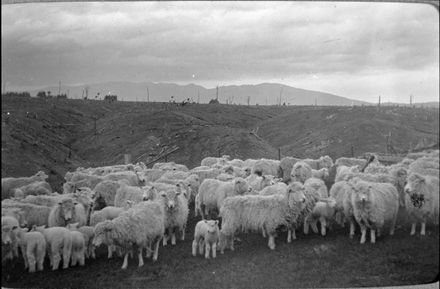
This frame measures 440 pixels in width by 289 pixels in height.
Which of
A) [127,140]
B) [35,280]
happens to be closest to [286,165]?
[127,140]

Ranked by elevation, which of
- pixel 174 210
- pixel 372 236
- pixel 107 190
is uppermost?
pixel 107 190

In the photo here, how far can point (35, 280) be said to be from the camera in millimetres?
5230

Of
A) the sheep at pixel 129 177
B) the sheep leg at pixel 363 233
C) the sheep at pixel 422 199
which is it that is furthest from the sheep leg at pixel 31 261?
the sheep at pixel 422 199

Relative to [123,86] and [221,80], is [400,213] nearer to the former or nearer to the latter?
[221,80]

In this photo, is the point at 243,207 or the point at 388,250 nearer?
the point at 388,250

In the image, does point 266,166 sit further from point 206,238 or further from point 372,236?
point 372,236

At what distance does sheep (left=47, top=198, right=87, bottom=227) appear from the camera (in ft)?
18.4

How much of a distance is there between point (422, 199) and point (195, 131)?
281 cm

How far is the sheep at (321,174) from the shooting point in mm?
5547

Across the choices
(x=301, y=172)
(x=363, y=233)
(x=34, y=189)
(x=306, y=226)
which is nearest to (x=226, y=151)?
(x=301, y=172)

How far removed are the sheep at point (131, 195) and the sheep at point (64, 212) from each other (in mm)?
525

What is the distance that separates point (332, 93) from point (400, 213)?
170 cm

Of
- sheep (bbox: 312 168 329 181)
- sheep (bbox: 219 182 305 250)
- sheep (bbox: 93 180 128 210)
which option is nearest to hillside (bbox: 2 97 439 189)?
sheep (bbox: 312 168 329 181)

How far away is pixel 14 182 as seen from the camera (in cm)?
A: 518
